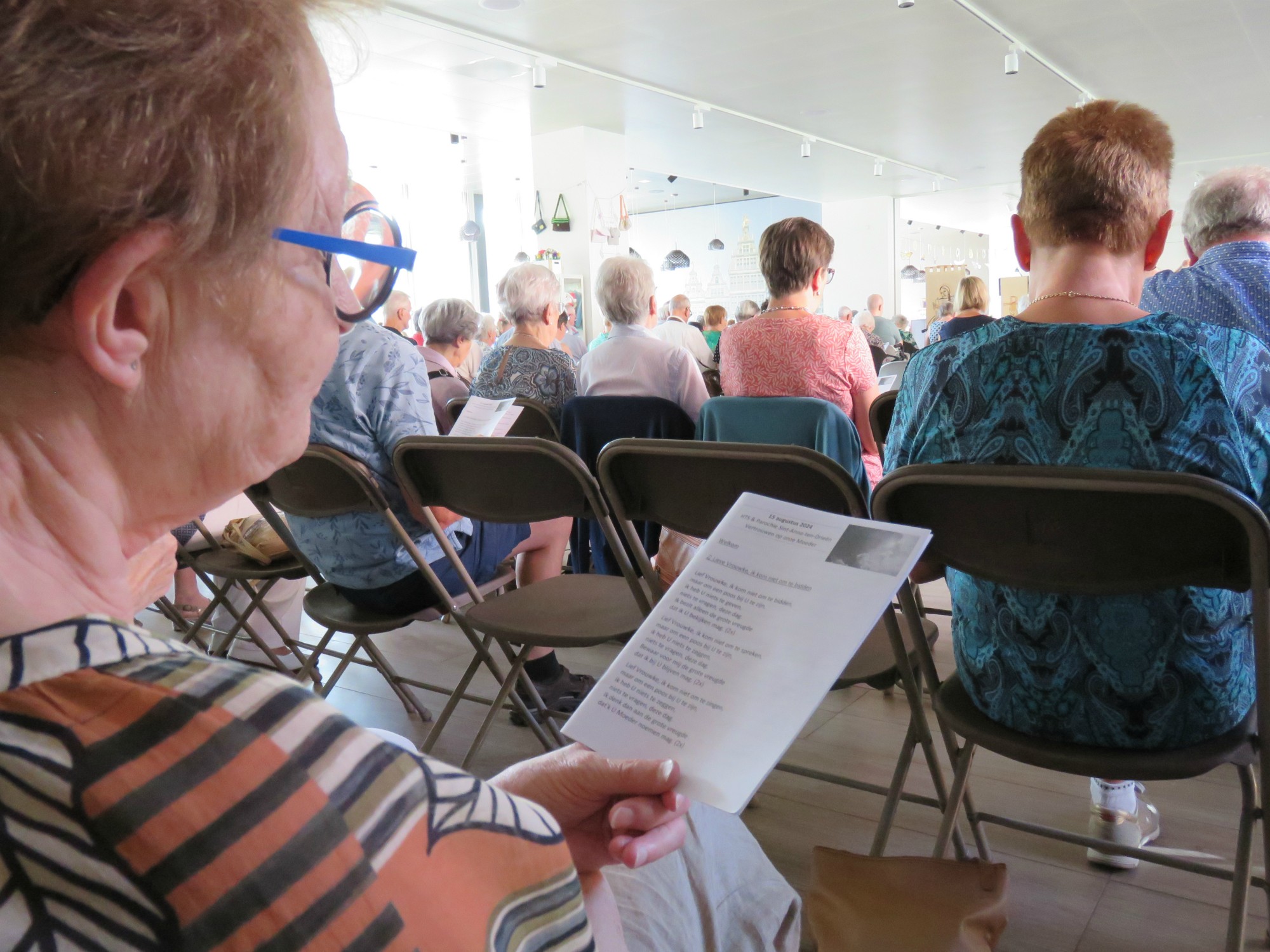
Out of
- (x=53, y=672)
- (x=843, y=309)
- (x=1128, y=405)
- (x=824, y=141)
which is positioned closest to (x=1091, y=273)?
(x=1128, y=405)

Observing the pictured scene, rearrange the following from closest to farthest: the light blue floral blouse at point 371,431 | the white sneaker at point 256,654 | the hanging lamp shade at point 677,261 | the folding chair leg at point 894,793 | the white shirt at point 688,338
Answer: the folding chair leg at point 894,793 → the light blue floral blouse at point 371,431 → the white sneaker at point 256,654 → the white shirt at point 688,338 → the hanging lamp shade at point 677,261

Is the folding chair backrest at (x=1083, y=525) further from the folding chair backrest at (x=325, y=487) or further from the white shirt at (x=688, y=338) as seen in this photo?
the white shirt at (x=688, y=338)

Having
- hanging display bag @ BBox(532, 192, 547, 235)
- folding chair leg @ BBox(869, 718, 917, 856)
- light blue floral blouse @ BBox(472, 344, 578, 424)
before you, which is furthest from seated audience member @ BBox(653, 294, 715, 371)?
folding chair leg @ BBox(869, 718, 917, 856)

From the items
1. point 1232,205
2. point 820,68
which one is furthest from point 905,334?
point 1232,205

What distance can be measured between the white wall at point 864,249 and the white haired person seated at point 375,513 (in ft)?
45.6

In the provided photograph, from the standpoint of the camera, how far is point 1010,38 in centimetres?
693

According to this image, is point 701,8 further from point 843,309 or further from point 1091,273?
point 843,309

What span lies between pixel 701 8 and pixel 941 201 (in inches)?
448

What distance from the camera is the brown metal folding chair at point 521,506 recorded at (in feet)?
5.70

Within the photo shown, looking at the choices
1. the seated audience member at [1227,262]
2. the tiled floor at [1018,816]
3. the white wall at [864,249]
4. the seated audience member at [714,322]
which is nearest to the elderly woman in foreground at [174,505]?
the tiled floor at [1018,816]

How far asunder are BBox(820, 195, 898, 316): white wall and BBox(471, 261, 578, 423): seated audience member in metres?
12.4

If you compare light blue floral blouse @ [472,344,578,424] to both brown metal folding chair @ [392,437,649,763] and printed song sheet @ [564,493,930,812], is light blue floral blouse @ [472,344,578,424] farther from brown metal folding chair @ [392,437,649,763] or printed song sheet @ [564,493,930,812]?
printed song sheet @ [564,493,930,812]

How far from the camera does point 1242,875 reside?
4.17ft

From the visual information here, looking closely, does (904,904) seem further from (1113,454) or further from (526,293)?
(526,293)
